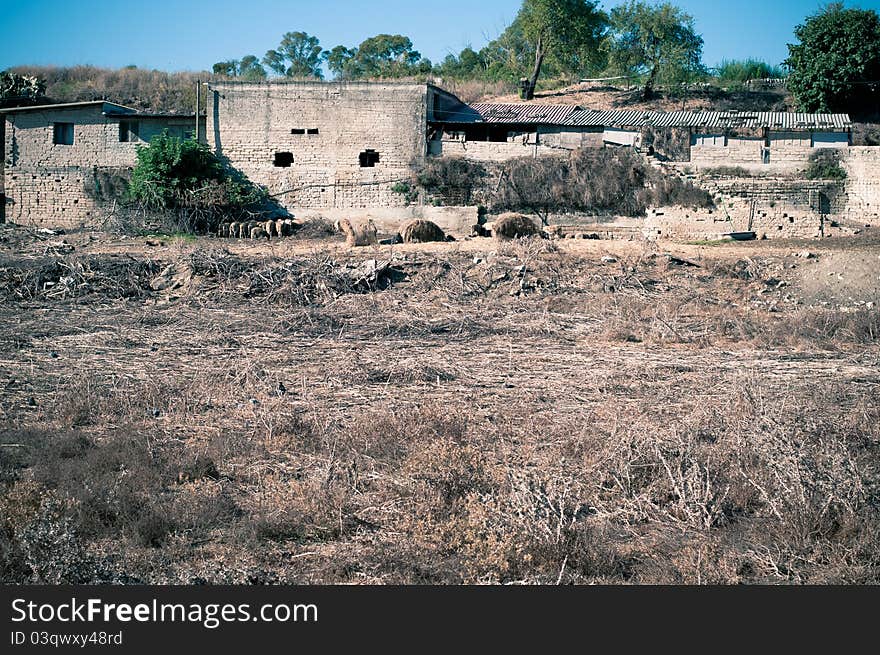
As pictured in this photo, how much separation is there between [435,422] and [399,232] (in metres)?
→ 13.1

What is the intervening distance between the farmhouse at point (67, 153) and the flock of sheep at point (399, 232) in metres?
4.54

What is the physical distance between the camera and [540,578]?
5.04 meters

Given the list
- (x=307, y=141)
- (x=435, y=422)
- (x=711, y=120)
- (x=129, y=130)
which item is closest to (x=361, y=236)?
(x=307, y=141)

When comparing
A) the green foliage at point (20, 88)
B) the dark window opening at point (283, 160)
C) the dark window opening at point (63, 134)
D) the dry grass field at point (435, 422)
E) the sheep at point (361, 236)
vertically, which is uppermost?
the green foliage at point (20, 88)

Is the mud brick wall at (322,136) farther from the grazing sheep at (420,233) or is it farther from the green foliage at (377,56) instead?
the green foliage at (377,56)

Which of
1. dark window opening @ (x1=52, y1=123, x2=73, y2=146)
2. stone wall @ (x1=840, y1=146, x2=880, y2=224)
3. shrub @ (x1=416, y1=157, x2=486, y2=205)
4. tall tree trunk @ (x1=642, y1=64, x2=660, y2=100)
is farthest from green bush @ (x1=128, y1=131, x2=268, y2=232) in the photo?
tall tree trunk @ (x1=642, y1=64, x2=660, y2=100)

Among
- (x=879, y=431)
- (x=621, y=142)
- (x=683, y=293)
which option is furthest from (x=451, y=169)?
(x=879, y=431)

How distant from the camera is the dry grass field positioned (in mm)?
5344

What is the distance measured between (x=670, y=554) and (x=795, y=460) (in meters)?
1.28

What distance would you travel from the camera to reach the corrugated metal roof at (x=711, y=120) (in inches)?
973

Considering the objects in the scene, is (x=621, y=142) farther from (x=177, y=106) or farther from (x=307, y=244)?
(x=177, y=106)

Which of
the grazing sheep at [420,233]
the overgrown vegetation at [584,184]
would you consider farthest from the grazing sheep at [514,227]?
the overgrown vegetation at [584,184]

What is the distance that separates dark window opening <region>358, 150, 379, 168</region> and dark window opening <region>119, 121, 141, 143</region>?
21.0 feet

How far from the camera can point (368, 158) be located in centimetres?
2409
